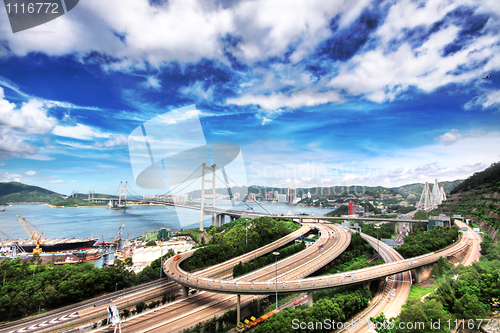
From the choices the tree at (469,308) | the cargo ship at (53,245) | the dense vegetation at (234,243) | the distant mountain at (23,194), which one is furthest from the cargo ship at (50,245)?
the distant mountain at (23,194)

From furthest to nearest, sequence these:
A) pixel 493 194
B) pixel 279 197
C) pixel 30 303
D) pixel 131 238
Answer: pixel 279 197 → pixel 131 238 → pixel 493 194 → pixel 30 303

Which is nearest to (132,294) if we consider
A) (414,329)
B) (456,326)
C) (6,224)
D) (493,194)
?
(414,329)

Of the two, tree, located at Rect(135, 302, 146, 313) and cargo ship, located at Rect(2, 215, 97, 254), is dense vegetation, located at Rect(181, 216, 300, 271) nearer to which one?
tree, located at Rect(135, 302, 146, 313)

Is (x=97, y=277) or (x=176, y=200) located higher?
(x=176, y=200)

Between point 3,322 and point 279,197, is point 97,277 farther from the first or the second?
point 279,197

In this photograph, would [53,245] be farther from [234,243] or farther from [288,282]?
[288,282]

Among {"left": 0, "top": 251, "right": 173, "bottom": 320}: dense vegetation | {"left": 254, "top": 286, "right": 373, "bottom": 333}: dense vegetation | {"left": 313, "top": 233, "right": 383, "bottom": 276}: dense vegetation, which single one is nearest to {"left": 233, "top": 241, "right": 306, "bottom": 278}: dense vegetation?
{"left": 313, "top": 233, "right": 383, "bottom": 276}: dense vegetation
